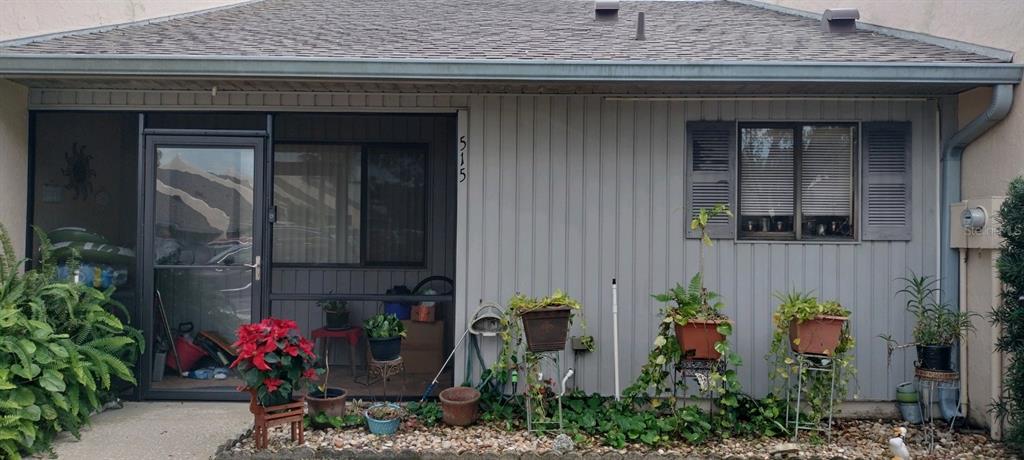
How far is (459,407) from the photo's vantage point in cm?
462

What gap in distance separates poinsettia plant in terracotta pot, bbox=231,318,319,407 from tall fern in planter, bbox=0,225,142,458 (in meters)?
0.99

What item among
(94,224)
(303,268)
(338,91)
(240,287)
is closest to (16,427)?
(240,287)

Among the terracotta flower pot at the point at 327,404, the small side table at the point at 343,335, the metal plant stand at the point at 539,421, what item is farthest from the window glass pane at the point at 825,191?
the small side table at the point at 343,335

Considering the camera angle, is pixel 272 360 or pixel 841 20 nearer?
pixel 272 360

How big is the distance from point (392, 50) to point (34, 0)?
8.63ft

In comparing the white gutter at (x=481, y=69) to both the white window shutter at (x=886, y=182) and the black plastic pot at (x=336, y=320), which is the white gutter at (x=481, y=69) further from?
the black plastic pot at (x=336, y=320)

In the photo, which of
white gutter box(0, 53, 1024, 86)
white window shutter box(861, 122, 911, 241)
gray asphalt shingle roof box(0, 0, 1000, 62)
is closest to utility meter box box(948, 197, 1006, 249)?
white window shutter box(861, 122, 911, 241)

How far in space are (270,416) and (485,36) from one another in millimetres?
3134

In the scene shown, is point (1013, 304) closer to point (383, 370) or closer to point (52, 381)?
point (383, 370)

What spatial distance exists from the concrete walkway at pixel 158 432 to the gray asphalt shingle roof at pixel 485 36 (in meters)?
2.37

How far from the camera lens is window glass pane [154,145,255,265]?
5.20m

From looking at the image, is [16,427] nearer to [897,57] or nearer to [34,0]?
[34,0]

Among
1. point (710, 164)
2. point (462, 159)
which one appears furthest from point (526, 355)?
point (710, 164)

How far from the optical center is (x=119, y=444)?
4262 mm
